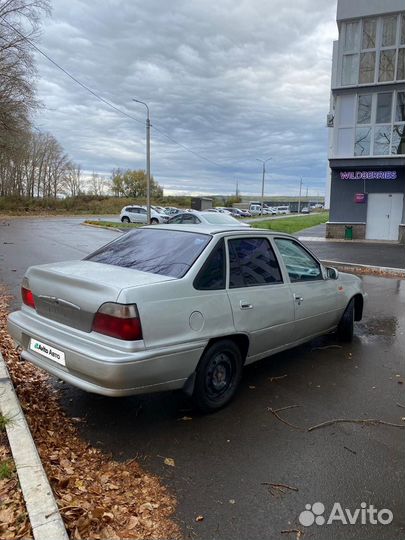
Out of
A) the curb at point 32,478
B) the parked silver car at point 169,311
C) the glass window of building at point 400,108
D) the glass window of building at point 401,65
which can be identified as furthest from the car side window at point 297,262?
the glass window of building at point 401,65

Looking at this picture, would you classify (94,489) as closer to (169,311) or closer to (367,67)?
(169,311)

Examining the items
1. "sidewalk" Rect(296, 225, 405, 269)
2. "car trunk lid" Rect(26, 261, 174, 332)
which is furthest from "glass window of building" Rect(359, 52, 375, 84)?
"car trunk lid" Rect(26, 261, 174, 332)

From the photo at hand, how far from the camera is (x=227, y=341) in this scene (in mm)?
3736

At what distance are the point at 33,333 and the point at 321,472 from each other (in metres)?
2.49

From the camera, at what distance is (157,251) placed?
403 cm

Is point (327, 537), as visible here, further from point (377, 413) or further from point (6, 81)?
point (6, 81)

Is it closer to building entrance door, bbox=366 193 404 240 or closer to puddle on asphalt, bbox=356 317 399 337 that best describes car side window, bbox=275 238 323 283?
puddle on asphalt, bbox=356 317 399 337

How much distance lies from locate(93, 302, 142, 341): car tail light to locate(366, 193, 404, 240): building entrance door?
71.8 feet

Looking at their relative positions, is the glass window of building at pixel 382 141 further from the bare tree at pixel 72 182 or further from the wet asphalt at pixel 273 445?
the bare tree at pixel 72 182

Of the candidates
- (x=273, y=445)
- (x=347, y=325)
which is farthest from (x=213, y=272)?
(x=347, y=325)

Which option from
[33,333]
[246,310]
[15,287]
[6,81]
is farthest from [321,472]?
[6,81]

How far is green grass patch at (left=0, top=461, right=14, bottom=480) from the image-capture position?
2.74 m

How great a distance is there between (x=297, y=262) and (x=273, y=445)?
2198 millimetres

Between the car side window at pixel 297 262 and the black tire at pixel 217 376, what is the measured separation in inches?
48.9
